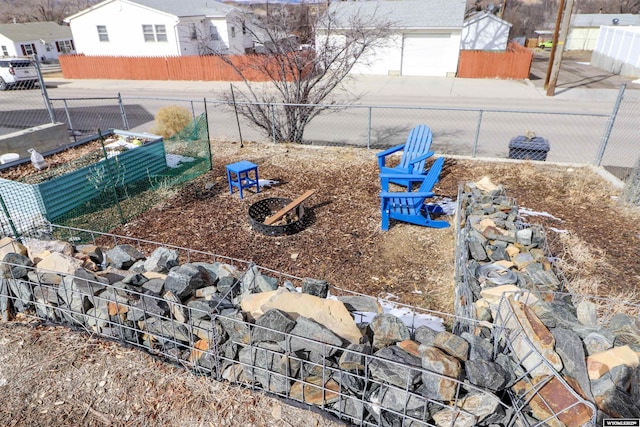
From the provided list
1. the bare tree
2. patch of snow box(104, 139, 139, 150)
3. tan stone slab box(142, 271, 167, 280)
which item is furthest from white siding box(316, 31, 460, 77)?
tan stone slab box(142, 271, 167, 280)

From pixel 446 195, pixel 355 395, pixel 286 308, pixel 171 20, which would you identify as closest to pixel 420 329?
pixel 355 395

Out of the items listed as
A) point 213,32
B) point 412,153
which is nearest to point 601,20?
point 213,32

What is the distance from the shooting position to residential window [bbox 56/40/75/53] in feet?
118

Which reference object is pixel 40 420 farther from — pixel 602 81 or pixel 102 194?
pixel 602 81

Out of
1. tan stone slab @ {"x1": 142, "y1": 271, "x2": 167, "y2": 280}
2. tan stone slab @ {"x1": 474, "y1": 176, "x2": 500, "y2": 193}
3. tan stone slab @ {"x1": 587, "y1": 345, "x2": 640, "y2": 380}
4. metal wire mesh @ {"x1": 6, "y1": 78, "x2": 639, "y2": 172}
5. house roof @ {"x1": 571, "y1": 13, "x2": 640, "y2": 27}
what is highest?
house roof @ {"x1": 571, "y1": 13, "x2": 640, "y2": 27}

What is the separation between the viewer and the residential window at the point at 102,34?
25.3m

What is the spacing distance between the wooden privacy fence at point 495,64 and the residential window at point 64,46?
111ft

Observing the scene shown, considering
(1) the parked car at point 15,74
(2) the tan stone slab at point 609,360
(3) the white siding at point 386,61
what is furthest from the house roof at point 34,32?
(2) the tan stone slab at point 609,360

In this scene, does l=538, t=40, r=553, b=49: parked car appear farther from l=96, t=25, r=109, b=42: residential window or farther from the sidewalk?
l=96, t=25, r=109, b=42: residential window

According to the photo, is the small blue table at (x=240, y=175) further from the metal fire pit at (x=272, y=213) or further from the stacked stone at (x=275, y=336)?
the stacked stone at (x=275, y=336)

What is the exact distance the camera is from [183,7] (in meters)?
25.8

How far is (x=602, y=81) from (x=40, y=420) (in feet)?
86.4

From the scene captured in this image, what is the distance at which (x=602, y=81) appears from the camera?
2145 cm

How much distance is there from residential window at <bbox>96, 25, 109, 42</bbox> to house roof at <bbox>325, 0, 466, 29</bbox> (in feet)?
45.9
